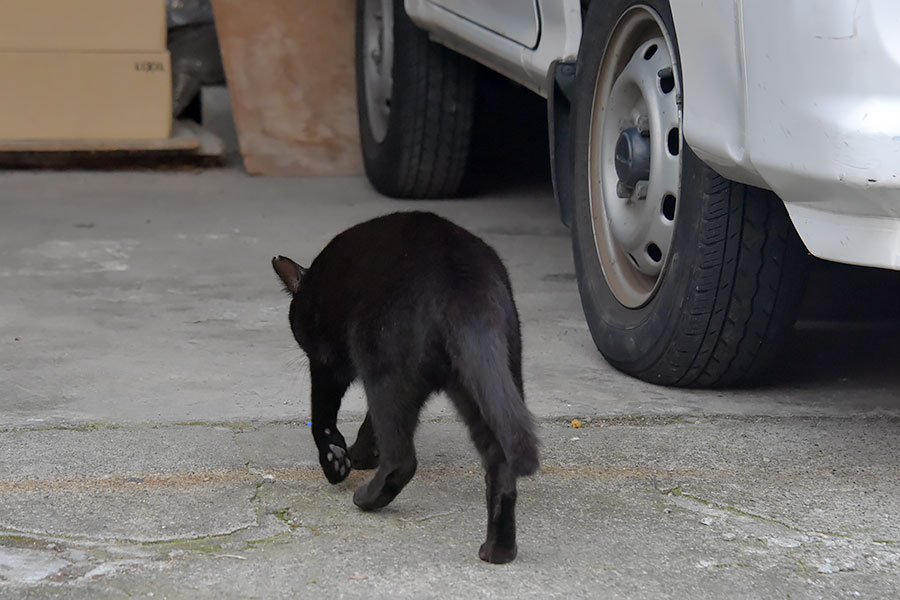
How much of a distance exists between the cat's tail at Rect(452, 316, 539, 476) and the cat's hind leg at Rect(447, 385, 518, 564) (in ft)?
0.08

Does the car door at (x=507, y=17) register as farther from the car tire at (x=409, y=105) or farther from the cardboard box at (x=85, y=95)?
the cardboard box at (x=85, y=95)

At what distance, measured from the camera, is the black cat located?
6.82 ft

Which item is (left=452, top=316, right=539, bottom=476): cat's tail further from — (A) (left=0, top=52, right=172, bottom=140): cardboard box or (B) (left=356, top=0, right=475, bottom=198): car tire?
(A) (left=0, top=52, right=172, bottom=140): cardboard box

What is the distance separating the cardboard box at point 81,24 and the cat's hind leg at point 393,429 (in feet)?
13.5

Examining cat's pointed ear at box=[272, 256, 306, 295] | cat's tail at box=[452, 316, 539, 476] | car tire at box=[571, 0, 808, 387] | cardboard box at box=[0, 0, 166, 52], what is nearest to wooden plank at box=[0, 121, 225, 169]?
cardboard box at box=[0, 0, 166, 52]

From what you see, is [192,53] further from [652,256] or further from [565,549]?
[565,549]

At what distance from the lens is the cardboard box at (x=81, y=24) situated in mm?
5746

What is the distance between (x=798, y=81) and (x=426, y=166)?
317 cm

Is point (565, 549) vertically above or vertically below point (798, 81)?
below

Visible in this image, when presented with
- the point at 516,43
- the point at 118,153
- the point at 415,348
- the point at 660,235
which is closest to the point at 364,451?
the point at 415,348

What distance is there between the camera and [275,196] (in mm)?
5504

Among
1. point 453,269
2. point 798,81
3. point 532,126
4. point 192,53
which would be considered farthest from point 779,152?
point 192,53

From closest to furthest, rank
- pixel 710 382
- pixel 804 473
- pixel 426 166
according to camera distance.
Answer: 1. pixel 804 473
2. pixel 710 382
3. pixel 426 166

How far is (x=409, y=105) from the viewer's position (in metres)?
5.07
